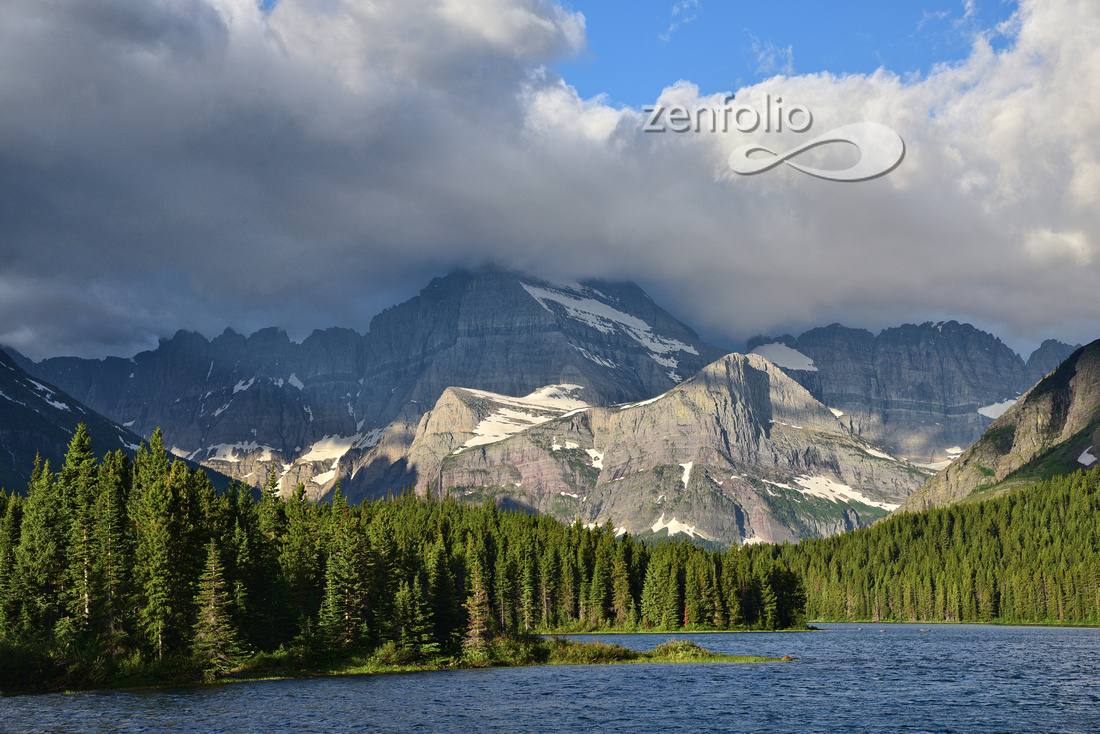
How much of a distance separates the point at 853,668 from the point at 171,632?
80.8m

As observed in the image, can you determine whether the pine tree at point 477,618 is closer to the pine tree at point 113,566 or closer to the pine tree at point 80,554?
the pine tree at point 113,566

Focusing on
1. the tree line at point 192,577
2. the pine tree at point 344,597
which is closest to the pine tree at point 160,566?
the tree line at point 192,577

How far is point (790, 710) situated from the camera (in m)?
83.8

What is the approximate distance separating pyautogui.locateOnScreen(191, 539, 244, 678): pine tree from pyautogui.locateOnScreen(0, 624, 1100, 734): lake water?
10.9 feet

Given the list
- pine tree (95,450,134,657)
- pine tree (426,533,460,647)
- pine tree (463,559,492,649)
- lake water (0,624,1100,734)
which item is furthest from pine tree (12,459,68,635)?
pine tree (463,559,492,649)

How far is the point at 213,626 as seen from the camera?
326 ft

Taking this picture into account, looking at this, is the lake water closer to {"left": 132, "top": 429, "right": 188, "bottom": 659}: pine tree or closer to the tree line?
the tree line

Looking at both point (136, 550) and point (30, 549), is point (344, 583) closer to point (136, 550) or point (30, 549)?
point (136, 550)

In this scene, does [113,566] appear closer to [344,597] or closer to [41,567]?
[41,567]

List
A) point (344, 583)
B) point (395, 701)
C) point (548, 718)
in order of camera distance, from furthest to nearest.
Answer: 1. point (344, 583)
2. point (395, 701)
3. point (548, 718)

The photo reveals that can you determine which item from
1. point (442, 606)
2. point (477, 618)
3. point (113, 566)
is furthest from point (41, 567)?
point (477, 618)

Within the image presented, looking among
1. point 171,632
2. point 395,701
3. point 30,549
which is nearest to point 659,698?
point 395,701

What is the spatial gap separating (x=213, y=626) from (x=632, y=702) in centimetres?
4383

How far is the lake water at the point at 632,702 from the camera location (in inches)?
2955
